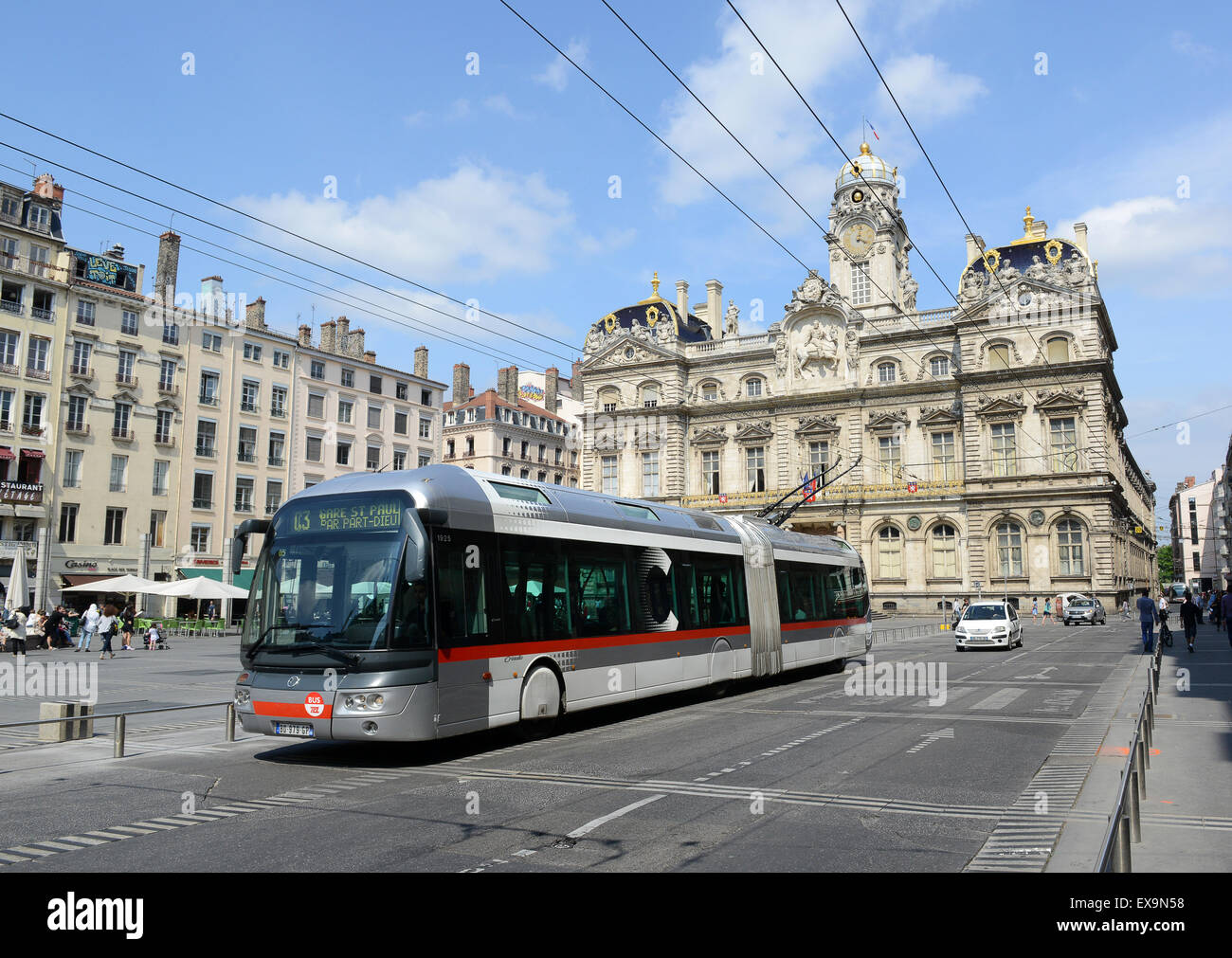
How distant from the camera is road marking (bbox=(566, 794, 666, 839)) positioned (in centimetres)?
735

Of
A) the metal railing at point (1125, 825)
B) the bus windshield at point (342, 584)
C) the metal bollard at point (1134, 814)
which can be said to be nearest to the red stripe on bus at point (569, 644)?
the bus windshield at point (342, 584)

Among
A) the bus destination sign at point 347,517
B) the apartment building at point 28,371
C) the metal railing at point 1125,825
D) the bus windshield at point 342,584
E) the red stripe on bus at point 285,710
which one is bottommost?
the metal railing at point 1125,825

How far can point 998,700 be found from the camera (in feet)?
54.0

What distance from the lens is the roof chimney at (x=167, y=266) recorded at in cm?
5209

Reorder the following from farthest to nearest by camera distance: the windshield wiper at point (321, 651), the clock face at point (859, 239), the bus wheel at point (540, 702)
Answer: the clock face at point (859, 239)
the bus wheel at point (540, 702)
the windshield wiper at point (321, 651)

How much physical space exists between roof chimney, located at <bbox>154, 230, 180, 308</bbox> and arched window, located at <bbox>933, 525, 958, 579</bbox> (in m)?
46.1

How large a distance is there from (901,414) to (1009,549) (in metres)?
10.4

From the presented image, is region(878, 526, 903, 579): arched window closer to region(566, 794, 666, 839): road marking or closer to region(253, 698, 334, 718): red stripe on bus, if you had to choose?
region(253, 698, 334, 718): red stripe on bus

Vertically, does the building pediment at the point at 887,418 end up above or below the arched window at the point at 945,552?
above

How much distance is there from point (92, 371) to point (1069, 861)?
5040 cm

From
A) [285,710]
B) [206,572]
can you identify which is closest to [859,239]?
[206,572]

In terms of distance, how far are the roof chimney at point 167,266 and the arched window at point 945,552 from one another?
46.1 m

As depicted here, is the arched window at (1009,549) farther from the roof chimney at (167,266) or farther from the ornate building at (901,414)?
the roof chimney at (167,266)

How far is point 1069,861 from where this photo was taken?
21.3 ft
